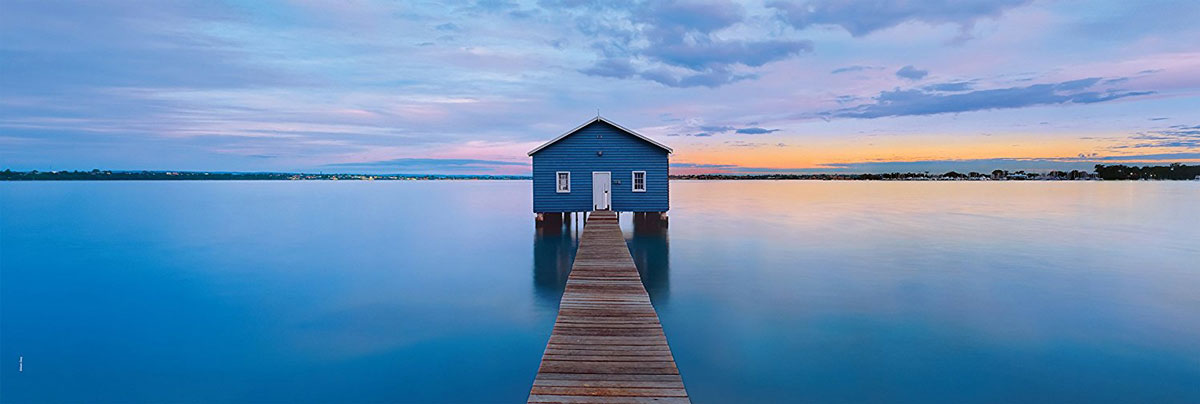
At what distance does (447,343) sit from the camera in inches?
414

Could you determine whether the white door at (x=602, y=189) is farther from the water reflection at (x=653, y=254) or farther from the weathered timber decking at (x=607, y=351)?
the weathered timber decking at (x=607, y=351)

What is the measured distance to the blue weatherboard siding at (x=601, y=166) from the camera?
23469mm

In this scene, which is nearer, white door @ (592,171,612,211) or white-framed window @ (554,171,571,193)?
white door @ (592,171,612,211)

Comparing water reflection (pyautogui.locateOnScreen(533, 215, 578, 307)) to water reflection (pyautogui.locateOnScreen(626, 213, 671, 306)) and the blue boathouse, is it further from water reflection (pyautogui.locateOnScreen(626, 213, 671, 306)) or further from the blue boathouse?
water reflection (pyautogui.locateOnScreen(626, 213, 671, 306))

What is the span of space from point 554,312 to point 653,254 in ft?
29.0

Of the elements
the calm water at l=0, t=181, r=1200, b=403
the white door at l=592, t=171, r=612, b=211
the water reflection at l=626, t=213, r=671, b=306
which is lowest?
the calm water at l=0, t=181, r=1200, b=403

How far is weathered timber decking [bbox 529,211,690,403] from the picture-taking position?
5773mm

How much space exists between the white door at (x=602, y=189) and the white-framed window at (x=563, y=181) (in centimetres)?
112

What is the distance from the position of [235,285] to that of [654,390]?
1564 centimetres

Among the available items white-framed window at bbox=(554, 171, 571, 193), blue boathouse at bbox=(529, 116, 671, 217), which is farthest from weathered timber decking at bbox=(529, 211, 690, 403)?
white-framed window at bbox=(554, 171, 571, 193)

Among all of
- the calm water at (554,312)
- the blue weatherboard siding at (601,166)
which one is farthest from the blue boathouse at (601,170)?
the calm water at (554,312)

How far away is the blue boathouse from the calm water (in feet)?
6.39

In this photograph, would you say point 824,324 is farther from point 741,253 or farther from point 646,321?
point 741,253

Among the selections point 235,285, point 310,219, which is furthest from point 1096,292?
point 310,219
